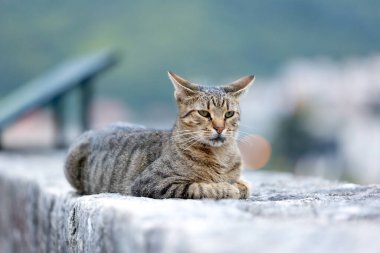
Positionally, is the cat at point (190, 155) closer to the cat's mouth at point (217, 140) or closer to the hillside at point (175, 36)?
the cat's mouth at point (217, 140)

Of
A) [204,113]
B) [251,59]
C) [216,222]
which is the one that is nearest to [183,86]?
[204,113]

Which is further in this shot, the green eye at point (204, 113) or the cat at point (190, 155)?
the green eye at point (204, 113)

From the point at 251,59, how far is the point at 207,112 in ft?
84.3

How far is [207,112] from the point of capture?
442cm

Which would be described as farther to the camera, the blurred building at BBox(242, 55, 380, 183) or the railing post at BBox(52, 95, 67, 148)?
the blurred building at BBox(242, 55, 380, 183)

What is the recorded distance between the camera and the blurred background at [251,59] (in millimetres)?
19500

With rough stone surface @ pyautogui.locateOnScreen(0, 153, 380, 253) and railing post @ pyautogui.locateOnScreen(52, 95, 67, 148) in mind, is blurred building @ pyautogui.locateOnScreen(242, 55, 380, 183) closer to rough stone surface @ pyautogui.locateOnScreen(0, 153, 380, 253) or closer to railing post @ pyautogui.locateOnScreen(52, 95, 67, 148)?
railing post @ pyautogui.locateOnScreen(52, 95, 67, 148)

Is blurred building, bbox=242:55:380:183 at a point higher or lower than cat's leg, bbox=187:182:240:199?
higher


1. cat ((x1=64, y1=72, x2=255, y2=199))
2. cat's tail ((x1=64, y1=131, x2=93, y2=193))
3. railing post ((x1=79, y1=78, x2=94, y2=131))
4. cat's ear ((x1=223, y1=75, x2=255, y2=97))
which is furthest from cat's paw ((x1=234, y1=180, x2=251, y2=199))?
railing post ((x1=79, y1=78, x2=94, y2=131))

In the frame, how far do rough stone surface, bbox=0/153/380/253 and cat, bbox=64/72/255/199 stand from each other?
0.79 feet

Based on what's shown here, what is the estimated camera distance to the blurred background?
19.5m

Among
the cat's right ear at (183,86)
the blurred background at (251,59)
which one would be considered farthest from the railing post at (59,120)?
the cat's right ear at (183,86)

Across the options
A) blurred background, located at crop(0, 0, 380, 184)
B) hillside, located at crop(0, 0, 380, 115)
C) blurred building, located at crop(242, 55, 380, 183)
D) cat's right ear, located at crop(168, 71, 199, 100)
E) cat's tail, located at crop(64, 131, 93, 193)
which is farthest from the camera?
hillside, located at crop(0, 0, 380, 115)

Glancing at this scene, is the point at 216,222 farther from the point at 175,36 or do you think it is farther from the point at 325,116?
the point at 175,36
